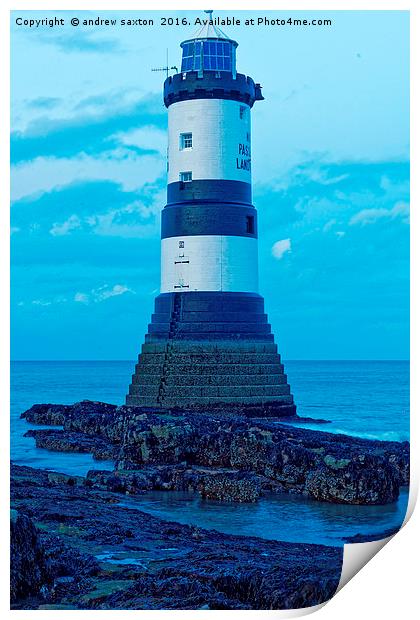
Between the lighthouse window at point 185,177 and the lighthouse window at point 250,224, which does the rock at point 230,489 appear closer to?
the lighthouse window at point 250,224

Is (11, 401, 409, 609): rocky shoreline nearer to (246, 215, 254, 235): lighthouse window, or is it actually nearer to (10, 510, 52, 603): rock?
(10, 510, 52, 603): rock

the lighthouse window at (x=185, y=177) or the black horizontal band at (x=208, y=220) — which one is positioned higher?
the lighthouse window at (x=185, y=177)

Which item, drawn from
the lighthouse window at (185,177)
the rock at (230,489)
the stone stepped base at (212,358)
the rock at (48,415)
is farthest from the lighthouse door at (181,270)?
the rock at (230,489)

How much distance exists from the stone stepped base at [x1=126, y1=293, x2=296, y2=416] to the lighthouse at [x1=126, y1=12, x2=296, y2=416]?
3 centimetres

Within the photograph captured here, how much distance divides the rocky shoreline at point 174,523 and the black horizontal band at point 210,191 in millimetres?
5592

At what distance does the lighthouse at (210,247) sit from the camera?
2539 centimetres

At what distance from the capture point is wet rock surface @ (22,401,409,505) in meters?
15.6

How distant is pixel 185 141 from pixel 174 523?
1457 cm

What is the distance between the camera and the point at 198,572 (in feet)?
31.6

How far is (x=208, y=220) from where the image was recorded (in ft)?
83.6

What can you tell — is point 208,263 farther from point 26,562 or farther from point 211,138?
point 26,562

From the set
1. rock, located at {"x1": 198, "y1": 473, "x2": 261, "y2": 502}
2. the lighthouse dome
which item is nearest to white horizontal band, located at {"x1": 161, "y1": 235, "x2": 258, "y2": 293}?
the lighthouse dome

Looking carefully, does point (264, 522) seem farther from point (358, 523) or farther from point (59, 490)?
point (59, 490)
